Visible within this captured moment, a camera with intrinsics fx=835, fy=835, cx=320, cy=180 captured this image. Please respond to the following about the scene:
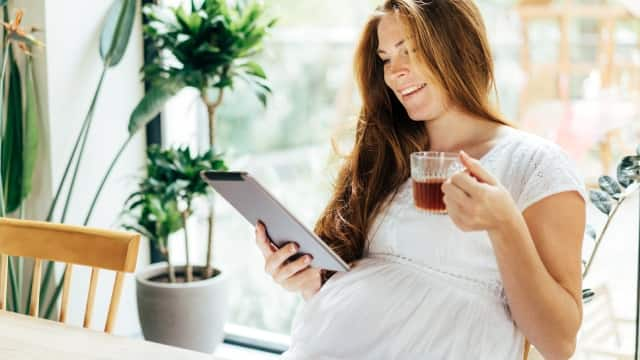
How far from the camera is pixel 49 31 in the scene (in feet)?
9.14

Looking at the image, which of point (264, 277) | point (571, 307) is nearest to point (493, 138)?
point (571, 307)

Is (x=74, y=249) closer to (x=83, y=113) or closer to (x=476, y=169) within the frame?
(x=476, y=169)

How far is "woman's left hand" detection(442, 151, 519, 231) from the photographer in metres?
1.28

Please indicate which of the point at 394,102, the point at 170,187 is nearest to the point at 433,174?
the point at 394,102

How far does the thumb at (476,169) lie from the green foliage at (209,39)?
5.06ft

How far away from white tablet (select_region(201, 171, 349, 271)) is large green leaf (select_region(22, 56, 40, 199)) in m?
1.46

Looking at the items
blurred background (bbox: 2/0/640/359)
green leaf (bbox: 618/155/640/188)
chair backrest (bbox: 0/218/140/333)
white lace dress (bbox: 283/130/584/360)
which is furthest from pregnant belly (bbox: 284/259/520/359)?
blurred background (bbox: 2/0/640/359)

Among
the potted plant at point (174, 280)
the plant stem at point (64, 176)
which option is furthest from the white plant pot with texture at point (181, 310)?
the plant stem at point (64, 176)

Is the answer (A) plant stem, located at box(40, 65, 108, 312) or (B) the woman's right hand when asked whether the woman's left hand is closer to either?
(B) the woman's right hand

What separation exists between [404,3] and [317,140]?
5.19ft

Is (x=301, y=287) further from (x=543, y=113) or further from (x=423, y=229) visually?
(x=543, y=113)

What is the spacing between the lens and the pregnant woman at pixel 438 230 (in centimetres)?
144

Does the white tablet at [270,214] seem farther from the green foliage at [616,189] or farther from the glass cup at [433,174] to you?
the green foliage at [616,189]

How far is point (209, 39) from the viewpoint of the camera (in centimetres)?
272
